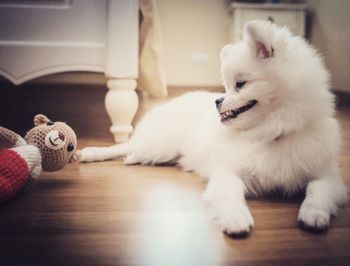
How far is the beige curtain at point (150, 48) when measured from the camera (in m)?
2.03

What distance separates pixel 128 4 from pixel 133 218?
3.59ft

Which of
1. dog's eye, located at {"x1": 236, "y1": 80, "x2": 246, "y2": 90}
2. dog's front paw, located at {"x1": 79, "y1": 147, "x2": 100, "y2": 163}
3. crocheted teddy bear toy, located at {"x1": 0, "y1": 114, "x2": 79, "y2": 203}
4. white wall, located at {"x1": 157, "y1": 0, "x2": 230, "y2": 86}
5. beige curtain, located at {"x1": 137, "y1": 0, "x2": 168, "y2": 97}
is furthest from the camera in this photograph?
white wall, located at {"x1": 157, "y1": 0, "x2": 230, "y2": 86}

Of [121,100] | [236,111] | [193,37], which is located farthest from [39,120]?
[193,37]

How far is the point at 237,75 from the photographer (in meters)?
1.15

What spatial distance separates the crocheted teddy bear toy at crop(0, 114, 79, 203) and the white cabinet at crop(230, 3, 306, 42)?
3.05 meters

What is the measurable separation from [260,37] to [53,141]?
70 cm

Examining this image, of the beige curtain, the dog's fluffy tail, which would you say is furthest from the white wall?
the dog's fluffy tail

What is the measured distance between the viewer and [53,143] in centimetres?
117

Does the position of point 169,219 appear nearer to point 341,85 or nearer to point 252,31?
point 252,31

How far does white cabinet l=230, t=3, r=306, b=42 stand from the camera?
3.89 meters

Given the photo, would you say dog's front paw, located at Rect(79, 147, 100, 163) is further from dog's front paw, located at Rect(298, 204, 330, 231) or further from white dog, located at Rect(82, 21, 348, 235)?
dog's front paw, located at Rect(298, 204, 330, 231)

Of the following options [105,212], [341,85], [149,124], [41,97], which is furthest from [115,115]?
[341,85]

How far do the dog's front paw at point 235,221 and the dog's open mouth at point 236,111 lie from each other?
33cm

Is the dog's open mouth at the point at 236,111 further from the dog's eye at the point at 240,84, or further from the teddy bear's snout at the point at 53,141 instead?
the teddy bear's snout at the point at 53,141
